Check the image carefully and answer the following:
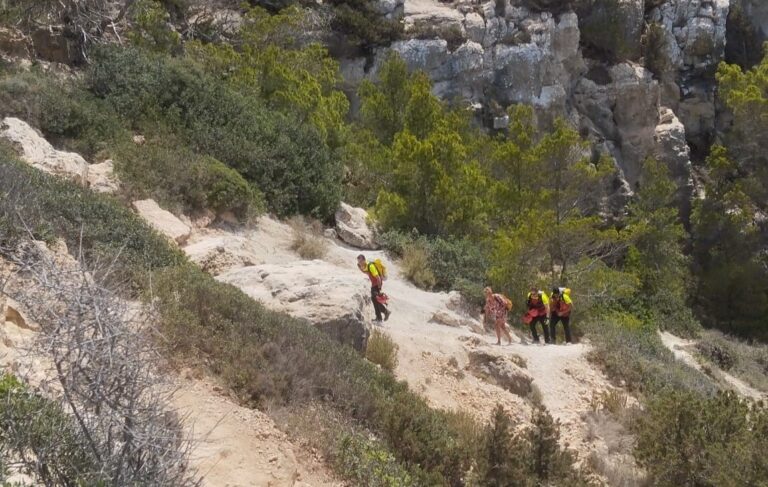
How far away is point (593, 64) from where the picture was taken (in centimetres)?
3253

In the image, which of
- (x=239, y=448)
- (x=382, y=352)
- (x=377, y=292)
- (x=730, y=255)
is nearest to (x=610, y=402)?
(x=382, y=352)

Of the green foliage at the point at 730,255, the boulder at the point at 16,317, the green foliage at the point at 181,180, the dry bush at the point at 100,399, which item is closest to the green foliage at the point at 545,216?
the green foliage at the point at 181,180

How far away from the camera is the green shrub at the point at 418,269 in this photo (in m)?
15.0

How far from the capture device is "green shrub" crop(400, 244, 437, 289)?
15.0 m

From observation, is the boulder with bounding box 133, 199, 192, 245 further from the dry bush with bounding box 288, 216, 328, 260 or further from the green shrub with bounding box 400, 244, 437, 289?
the green shrub with bounding box 400, 244, 437, 289

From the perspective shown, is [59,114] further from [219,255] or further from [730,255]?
[730,255]

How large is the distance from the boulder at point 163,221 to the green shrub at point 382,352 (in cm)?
423

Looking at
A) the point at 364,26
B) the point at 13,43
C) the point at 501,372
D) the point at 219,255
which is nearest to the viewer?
the point at 501,372

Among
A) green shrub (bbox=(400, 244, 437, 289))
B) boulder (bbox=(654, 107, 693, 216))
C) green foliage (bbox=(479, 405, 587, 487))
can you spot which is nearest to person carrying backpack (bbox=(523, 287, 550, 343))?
green shrub (bbox=(400, 244, 437, 289))

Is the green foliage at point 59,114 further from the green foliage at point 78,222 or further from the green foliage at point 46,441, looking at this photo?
the green foliage at point 46,441

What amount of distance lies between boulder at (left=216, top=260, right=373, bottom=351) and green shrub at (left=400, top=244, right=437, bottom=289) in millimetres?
5263

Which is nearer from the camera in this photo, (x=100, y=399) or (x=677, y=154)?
(x=100, y=399)

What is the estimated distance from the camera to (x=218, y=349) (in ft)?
19.6

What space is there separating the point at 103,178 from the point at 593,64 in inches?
1032
